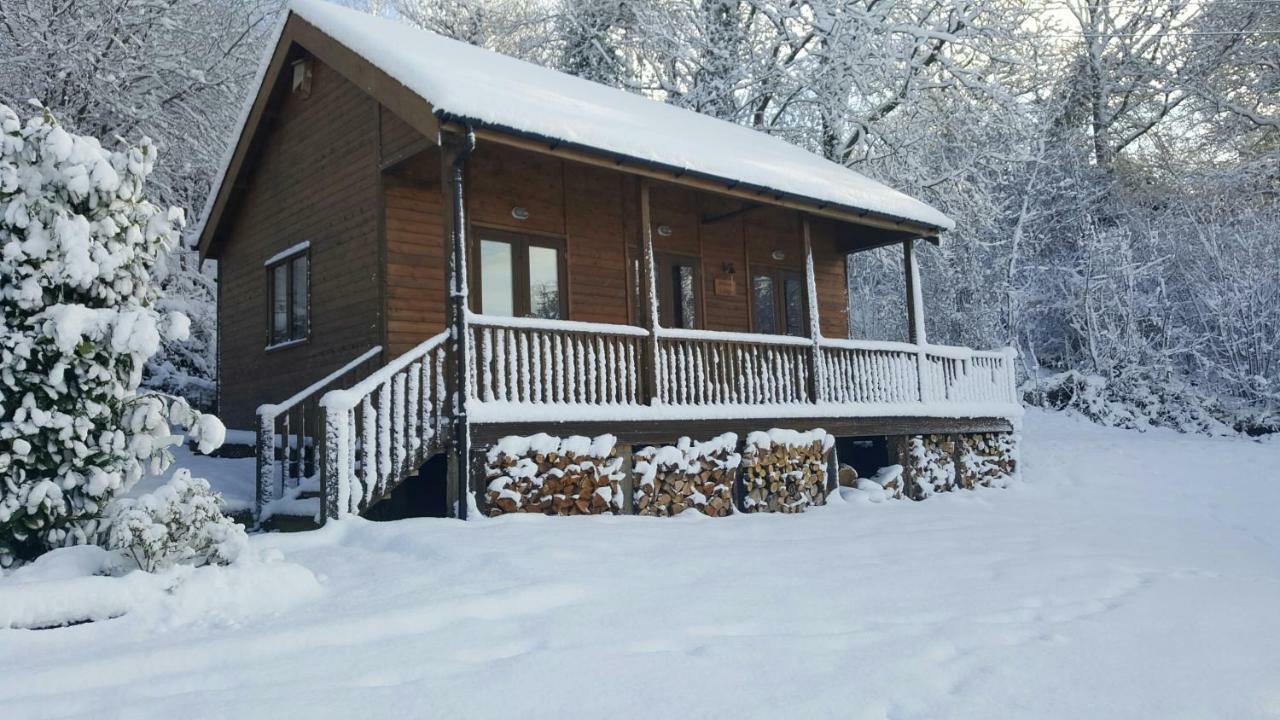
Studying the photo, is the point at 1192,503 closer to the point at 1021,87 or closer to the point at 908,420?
the point at 908,420

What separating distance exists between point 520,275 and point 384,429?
3.97m

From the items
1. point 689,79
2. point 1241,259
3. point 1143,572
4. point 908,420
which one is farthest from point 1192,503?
point 689,79

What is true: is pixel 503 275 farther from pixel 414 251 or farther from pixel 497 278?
pixel 414 251

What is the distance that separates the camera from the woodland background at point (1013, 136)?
63.1 feet

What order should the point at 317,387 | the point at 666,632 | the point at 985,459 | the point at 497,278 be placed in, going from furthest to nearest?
the point at 985,459 < the point at 497,278 < the point at 317,387 < the point at 666,632

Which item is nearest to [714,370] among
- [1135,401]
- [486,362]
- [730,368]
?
[730,368]

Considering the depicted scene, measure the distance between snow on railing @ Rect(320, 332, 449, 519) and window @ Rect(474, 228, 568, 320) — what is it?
2.24 meters

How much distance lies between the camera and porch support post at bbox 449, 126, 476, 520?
29.0 ft

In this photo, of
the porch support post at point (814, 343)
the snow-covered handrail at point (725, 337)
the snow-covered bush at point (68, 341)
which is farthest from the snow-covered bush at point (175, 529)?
the porch support post at point (814, 343)

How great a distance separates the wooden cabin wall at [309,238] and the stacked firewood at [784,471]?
14.9ft

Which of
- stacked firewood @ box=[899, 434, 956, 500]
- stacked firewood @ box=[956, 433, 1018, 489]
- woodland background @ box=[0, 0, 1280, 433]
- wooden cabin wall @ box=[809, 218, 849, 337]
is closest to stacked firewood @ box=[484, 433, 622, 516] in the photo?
stacked firewood @ box=[899, 434, 956, 500]

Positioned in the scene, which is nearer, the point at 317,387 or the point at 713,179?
the point at 317,387

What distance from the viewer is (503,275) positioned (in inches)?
463

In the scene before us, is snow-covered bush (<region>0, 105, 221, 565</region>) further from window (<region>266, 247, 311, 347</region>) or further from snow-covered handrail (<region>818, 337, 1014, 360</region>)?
snow-covered handrail (<region>818, 337, 1014, 360</region>)
